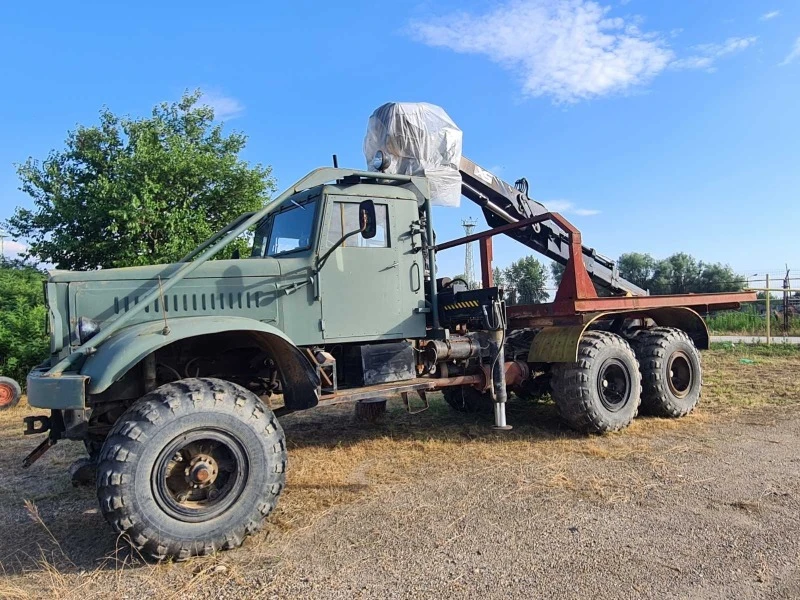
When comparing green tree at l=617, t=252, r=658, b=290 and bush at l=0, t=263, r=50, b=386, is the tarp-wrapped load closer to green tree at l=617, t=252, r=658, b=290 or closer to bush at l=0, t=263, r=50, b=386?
bush at l=0, t=263, r=50, b=386

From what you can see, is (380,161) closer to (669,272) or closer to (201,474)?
(201,474)

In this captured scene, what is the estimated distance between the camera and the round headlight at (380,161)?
18.8 feet

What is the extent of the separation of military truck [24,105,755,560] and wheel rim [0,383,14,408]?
582 centimetres

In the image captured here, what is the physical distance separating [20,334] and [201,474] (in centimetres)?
970

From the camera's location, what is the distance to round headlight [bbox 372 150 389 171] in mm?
5742

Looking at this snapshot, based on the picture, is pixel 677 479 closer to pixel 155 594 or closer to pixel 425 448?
pixel 425 448

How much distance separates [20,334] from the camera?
11266mm

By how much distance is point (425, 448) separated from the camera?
5.97 m

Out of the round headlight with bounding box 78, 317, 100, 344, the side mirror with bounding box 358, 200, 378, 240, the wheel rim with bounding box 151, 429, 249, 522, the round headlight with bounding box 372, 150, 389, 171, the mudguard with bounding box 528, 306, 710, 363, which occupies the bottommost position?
the wheel rim with bounding box 151, 429, 249, 522

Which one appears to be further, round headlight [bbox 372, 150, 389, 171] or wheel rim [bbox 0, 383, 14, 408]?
wheel rim [bbox 0, 383, 14, 408]

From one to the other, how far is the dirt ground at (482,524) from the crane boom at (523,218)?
2.36 meters

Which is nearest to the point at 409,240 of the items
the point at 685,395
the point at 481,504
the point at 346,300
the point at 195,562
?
the point at 346,300

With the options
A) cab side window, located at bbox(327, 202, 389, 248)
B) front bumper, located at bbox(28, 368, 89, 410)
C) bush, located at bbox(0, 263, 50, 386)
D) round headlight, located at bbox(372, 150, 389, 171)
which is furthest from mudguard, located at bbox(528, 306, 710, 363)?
bush, located at bbox(0, 263, 50, 386)

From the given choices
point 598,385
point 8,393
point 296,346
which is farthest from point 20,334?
point 598,385
